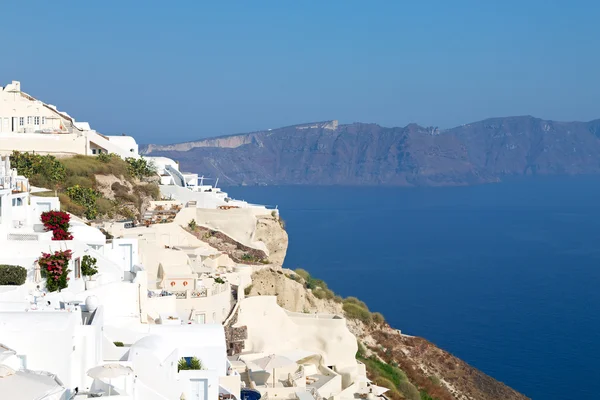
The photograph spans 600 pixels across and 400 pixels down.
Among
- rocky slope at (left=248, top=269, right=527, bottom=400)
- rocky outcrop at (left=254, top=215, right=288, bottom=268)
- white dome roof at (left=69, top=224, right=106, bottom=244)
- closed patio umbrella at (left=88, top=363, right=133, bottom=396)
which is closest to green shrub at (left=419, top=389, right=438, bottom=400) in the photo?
rocky slope at (left=248, top=269, right=527, bottom=400)

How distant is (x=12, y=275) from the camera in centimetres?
1391

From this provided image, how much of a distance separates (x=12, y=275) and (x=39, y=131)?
57.9 feet

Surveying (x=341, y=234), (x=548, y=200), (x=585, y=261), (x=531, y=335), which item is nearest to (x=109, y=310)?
(x=531, y=335)

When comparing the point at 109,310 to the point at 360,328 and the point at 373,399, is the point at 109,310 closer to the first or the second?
the point at 373,399

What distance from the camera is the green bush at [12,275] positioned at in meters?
13.9

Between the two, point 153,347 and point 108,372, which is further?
point 153,347

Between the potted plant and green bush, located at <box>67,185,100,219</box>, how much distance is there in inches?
400

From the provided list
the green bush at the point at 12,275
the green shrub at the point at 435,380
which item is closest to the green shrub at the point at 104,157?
the green shrub at the point at 435,380

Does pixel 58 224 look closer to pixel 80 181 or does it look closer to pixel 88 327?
pixel 88 327

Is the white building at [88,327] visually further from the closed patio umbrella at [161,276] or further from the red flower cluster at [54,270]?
the closed patio umbrella at [161,276]

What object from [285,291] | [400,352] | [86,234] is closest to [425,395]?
[400,352]

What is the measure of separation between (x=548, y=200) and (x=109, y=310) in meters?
161

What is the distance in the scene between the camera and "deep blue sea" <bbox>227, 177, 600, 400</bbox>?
1812 inches

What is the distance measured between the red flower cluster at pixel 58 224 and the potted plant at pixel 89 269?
1.65ft
